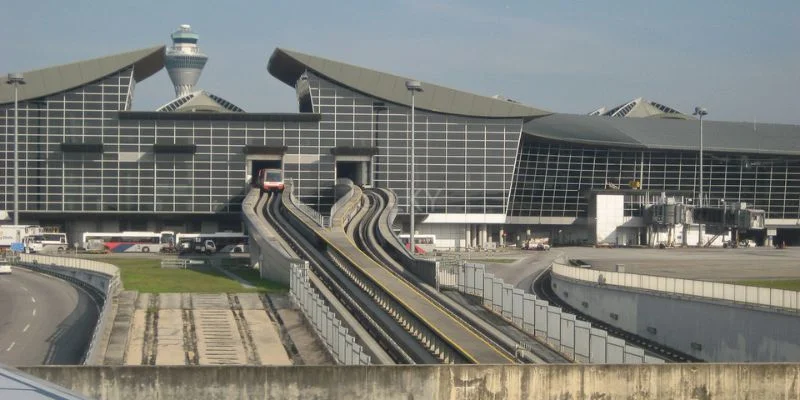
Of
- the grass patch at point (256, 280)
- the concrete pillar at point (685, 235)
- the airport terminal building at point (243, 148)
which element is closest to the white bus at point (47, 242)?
the airport terminal building at point (243, 148)

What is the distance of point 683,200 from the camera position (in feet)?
507

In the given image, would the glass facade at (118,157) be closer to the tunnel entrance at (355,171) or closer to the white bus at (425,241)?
the tunnel entrance at (355,171)

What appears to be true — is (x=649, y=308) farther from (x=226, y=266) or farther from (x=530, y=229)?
(x=530, y=229)

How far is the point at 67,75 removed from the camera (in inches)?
5399

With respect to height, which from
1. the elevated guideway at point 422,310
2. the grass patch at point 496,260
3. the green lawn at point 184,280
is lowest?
the grass patch at point 496,260

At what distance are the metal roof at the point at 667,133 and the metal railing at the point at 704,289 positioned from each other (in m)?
73.5

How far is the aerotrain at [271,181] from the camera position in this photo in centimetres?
12719

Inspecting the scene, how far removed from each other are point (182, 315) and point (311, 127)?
80.0 meters

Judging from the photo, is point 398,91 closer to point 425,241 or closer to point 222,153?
point 425,241

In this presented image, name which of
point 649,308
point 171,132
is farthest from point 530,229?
point 649,308

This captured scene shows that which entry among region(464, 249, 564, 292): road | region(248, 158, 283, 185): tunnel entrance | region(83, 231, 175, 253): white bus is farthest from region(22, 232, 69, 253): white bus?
region(464, 249, 564, 292): road

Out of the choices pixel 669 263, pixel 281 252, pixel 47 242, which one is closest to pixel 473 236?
pixel 669 263

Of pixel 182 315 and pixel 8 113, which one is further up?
pixel 8 113

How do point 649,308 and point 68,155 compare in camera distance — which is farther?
point 68,155
